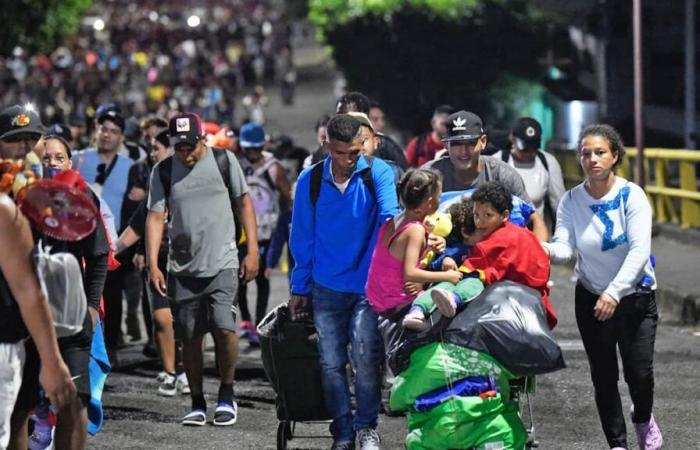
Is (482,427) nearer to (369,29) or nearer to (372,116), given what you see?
(372,116)

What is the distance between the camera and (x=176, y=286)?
9883 millimetres

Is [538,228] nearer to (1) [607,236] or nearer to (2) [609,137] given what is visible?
(1) [607,236]

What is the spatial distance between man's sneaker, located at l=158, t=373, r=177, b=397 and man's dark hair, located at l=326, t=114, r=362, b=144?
3.16m

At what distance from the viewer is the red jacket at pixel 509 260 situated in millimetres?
7332

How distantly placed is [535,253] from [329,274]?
1.45 metres

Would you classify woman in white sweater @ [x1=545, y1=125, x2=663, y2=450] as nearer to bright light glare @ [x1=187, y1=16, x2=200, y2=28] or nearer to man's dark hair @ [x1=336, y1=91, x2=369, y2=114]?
man's dark hair @ [x1=336, y1=91, x2=369, y2=114]

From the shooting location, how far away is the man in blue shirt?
8.45m

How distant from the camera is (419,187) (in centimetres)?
791

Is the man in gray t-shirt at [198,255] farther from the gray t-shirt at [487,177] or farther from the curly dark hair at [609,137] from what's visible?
the curly dark hair at [609,137]

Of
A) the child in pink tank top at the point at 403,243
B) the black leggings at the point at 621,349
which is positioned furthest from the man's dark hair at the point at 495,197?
the black leggings at the point at 621,349

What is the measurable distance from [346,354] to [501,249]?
5.00ft

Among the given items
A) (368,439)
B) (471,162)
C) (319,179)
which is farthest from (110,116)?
(368,439)

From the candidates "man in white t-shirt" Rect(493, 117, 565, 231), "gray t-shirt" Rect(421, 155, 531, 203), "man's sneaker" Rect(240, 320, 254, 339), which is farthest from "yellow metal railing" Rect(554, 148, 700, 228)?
"gray t-shirt" Rect(421, 155, 531, 203)

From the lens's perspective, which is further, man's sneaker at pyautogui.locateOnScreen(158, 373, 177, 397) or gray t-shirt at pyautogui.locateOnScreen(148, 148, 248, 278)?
man's sneaker at pyautogui.locateOnScreen(158, 373, 177, 397)
